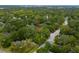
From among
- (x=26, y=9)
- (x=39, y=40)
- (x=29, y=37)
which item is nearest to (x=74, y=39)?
(x=39, y=40)

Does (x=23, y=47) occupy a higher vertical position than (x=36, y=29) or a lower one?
lower

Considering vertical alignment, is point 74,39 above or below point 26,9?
below

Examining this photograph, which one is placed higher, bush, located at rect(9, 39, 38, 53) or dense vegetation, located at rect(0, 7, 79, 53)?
dense vegetation, located at rect(0, 7, 79, 53)

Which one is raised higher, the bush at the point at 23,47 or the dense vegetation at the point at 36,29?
the dense vegetation at the point at 36,29
